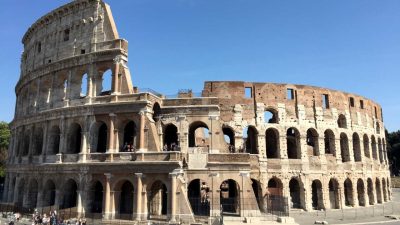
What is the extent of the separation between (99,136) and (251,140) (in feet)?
43.9

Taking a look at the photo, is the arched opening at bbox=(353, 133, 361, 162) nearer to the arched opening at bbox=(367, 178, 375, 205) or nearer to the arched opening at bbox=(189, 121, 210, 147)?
the arched opening at bbox=(367, 178, 375, 205)

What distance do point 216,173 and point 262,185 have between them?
198 inches

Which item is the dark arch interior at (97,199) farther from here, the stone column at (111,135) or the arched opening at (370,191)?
the arched opening at (370,191)

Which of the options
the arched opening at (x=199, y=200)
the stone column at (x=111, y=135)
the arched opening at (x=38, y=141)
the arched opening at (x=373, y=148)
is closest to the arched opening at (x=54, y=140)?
the arched opening at (x=38, y=141)

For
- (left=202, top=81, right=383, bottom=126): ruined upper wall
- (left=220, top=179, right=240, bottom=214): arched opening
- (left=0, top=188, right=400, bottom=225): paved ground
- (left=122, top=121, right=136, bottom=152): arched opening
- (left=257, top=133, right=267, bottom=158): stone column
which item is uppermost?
(left=202, top=81, right=383, bottom=126): ruined upper wall

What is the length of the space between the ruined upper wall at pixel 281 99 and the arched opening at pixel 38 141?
16326 millimetres

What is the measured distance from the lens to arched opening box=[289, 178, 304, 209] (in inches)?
1136

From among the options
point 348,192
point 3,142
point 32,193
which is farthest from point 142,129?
point 3,142

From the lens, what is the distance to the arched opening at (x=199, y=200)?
83.1 ft

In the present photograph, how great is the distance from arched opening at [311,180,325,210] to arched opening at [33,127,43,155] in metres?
26.1

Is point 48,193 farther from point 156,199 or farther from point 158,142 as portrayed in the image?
point 158,142

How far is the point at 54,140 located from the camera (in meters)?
29.5

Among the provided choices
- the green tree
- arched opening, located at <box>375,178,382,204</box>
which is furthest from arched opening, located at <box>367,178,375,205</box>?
the green tree

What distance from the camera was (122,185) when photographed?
25.8 metres
